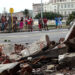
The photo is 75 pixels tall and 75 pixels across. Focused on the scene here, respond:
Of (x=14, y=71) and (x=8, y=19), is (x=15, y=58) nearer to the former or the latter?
(x=14, y=71)

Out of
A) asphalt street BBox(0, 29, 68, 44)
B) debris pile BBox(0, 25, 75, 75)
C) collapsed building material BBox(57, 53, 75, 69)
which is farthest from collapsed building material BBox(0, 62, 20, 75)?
asphalt street BBox(0, 29, 68, 44)

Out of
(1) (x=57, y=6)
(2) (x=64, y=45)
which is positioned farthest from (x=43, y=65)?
(1) (x=57, y=6)

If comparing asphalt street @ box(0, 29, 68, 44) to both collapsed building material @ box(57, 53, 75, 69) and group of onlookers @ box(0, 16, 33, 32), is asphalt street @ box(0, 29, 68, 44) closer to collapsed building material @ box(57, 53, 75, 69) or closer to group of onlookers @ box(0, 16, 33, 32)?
group of onlookers @ box(0, 16, 33, 32)

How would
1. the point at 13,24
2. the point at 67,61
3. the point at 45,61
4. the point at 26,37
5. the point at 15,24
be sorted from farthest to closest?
the point at 15,24 < the point at 13,24 < the point at 26,37 < the point at 45,61 < the point at 67,61

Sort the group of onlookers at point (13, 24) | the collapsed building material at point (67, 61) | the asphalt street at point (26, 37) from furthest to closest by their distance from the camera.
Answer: the group of onlookers at point (13, 24), the asphalt street at point (26, 37), the collapsed building material at point (67, 61)

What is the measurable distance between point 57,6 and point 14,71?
144 m

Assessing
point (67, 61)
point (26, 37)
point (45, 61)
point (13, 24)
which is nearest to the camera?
point (67, 61)

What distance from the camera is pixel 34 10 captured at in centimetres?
15725

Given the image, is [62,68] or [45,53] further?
[45,53]

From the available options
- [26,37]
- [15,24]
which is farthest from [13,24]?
[26,37]

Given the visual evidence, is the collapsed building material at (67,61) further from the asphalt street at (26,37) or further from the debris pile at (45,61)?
the asphalt street at (26,37)

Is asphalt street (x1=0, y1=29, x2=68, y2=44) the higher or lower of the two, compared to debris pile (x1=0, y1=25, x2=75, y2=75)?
lower

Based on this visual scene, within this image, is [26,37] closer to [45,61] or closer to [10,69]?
[45,61]

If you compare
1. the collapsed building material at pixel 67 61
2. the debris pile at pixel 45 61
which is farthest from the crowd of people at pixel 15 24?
the collapsed building material at pixel 67 61
